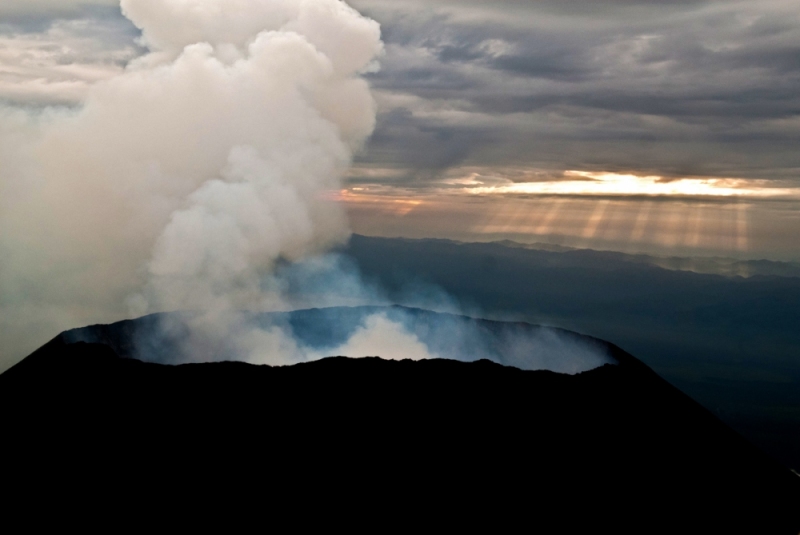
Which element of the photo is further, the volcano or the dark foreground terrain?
the volcano

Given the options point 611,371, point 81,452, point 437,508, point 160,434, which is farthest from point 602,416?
point 81,452

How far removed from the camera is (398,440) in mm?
33625

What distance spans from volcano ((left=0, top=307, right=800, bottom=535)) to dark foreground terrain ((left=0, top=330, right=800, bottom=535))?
8cm

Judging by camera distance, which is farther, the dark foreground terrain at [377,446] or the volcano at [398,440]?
the volcano at [398,440]

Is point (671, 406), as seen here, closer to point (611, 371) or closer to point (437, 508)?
point (611, 371)

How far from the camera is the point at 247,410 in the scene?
3400 cm

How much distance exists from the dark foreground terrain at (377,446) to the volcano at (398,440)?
76mm

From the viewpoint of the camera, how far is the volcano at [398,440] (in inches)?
1260

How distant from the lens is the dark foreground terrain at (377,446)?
104 feet

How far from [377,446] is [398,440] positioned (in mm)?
1100

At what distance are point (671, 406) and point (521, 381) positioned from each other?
1140 centimetres

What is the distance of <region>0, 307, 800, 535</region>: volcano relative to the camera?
105 feet

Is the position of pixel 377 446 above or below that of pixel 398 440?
below

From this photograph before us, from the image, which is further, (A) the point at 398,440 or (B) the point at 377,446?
(A) the point at 398,440
